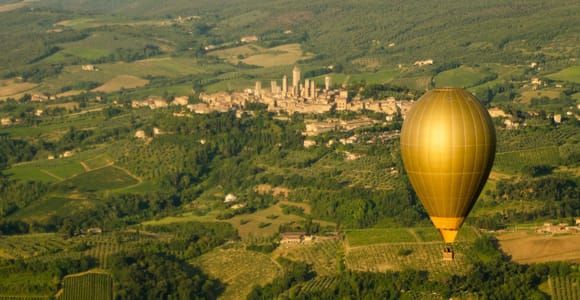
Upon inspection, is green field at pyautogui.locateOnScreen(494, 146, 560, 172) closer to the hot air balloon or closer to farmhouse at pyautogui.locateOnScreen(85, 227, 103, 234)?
farmhouse at pyautogui.locateOnScreen(85, 227, 103, 234)

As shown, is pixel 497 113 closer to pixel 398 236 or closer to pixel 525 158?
pixel 525 158

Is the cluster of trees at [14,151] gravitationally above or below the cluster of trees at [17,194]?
below

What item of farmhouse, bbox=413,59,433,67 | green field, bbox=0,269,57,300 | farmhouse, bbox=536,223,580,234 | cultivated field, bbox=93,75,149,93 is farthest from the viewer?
cultivated field, bbox=93,75,149,93

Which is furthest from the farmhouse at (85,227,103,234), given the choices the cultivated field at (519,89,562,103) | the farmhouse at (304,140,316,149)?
the cultivated field at (519,89,562,103)

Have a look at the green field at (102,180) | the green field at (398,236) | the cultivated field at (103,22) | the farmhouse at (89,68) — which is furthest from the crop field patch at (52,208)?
the cultivated field at (103,22)

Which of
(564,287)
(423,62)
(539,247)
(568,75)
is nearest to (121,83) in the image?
(423,62)

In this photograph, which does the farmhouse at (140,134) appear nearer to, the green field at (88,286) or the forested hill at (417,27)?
the green field at (88,286)

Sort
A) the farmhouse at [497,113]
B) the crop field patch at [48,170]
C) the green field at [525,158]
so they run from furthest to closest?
1. the farmhouse at [497,113]
2. the crop field patch at [48,170]
3. the green field at [525,158]
